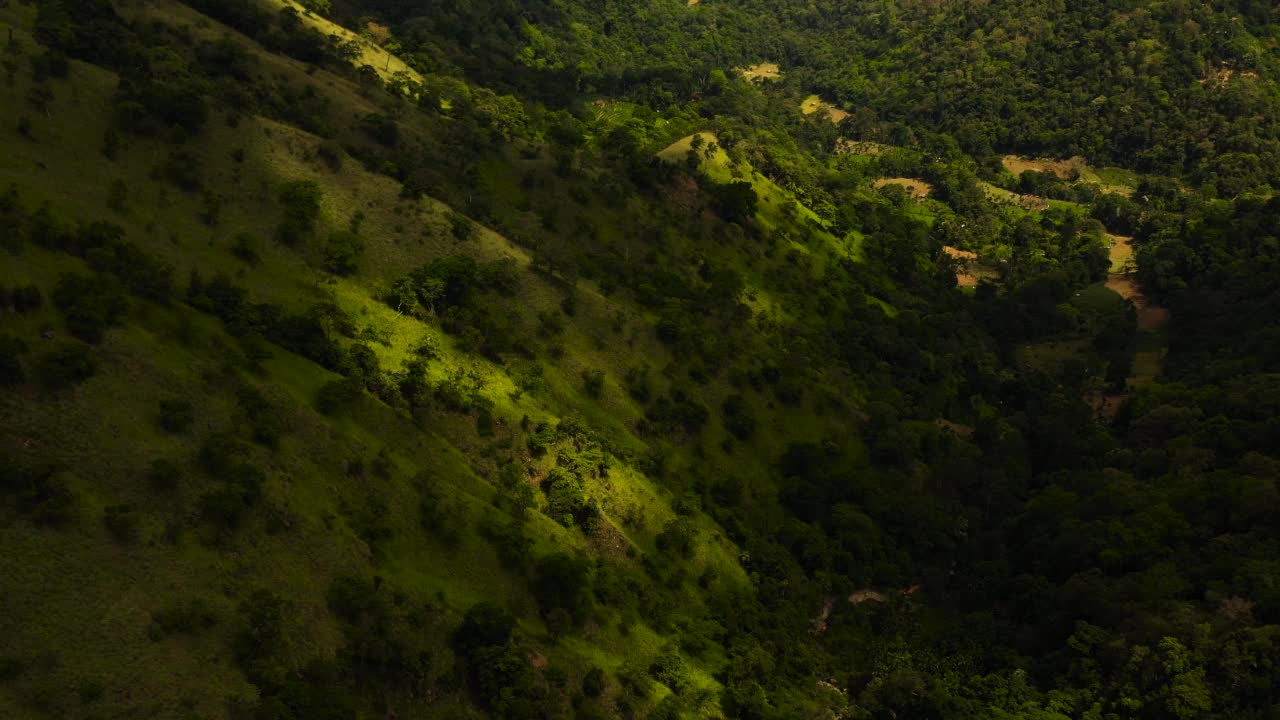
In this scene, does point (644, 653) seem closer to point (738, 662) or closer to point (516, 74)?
point (738, 662)

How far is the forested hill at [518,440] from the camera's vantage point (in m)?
54.5

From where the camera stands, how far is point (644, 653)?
234 feet

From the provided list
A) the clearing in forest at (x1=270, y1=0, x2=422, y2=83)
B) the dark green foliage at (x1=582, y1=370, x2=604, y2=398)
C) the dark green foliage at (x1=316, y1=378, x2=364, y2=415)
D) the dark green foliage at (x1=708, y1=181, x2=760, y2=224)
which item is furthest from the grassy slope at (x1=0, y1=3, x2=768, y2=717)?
the clearing in forest at (x1=270, y1=0, x2=422, y2=83)

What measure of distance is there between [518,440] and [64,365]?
35553 millimetres

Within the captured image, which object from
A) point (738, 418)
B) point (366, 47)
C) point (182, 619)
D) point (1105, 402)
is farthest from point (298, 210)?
point (1105, 402)

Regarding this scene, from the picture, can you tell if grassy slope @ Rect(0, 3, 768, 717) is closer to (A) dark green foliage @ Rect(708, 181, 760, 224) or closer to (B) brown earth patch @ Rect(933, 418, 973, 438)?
(A) dark green foliage @ Rect(708, 181, 760, 224)

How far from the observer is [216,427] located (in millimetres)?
61312

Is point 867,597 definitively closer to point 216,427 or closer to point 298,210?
point 216,427

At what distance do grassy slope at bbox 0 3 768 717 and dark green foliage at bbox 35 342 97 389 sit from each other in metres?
1.12

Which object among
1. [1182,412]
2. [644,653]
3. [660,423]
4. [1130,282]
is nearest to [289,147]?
[660,423]

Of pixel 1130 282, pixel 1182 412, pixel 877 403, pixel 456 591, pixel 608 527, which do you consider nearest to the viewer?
pixel 456 591

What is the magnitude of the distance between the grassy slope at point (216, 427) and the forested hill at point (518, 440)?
295 millimetres

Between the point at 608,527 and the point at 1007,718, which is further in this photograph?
the point at 608,527

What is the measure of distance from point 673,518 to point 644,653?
1717 cm
